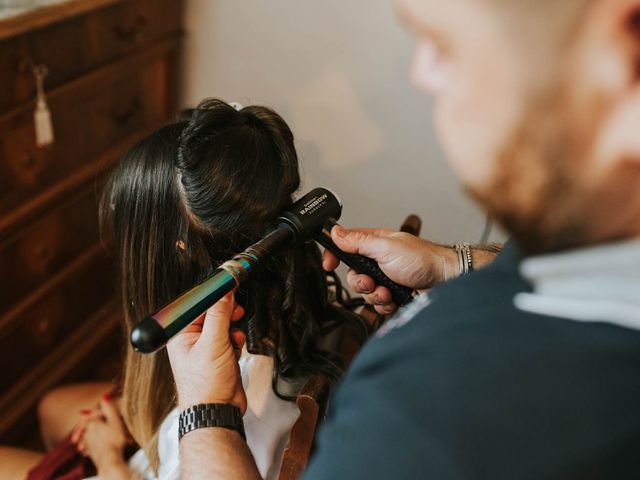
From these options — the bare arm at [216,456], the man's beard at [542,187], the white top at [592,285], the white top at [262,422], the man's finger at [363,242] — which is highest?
the man's beard at [542,187]

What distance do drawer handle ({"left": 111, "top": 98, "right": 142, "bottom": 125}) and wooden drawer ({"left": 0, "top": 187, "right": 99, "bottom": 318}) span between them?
179 mm

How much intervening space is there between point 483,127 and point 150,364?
690 mm

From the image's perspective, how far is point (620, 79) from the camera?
379mm

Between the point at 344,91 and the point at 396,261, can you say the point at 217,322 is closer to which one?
the point at 396,261

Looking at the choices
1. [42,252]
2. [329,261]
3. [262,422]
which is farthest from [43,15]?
[262,422]

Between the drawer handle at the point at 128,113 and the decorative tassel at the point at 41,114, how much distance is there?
0.26m

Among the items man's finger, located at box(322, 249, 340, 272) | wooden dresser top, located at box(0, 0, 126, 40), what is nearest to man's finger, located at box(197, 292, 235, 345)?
man's finger, located at box(322, 249, 340, 272)

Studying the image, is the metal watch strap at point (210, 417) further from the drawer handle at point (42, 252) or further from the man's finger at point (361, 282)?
the drawer handle at point (42, 252)

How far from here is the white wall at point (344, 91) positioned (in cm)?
153

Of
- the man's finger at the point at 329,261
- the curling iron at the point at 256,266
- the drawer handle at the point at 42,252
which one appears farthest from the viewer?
the drawer handle at the point at 42,252

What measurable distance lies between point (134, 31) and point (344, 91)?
1.74 feet

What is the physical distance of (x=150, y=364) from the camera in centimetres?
95

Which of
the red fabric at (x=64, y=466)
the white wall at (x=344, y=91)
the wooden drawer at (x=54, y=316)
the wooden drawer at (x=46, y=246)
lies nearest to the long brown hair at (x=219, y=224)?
the red fabric at (x=64, y=466)

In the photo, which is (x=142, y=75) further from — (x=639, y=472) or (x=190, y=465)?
(x=639, y=472)
